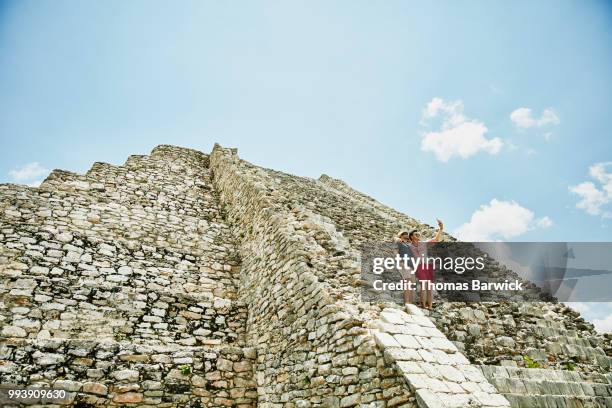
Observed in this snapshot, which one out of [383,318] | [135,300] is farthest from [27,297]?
[383,318]

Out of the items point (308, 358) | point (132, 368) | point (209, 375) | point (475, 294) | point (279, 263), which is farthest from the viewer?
point (475, 294)

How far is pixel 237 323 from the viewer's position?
288 inches

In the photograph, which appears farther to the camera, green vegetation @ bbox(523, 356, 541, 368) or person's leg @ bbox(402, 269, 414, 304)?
person's leg @ bbox(402, 269, 414, 304)

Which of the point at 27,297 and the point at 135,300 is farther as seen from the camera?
the point at 135,300

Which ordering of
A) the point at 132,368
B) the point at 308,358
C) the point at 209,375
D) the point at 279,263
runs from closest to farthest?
the point at 308,358
the point at 132,368
the point at 209,375
the point at 279,263

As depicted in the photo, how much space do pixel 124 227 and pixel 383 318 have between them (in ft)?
22.7

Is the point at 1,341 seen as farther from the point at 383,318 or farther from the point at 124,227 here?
the point at 383,318

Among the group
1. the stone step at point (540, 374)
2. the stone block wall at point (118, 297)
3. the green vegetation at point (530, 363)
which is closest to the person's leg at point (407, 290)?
the stone step at point (540, 374)

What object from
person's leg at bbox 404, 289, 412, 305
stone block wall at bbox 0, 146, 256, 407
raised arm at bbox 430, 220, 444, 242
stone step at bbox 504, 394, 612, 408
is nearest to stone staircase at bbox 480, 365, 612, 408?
stone step at bbox 504, 394, 612, 408

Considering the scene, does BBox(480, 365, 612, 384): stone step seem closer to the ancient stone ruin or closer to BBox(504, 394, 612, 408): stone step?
the ancient stone ruin

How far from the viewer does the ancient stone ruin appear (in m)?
4.60

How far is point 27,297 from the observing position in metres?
6.24

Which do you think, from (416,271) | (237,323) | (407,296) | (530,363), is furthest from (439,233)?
(237,323)

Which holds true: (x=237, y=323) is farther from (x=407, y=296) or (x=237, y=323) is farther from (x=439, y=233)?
(x=439, y=233)
